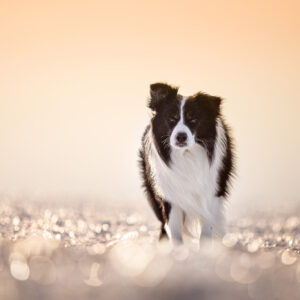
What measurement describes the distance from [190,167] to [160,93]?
3.32 feet

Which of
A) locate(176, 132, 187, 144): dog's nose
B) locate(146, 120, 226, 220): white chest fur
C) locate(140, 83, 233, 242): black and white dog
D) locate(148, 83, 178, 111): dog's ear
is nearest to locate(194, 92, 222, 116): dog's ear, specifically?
locate(140, 83, 233, 242): black and white dog

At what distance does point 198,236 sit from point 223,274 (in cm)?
315

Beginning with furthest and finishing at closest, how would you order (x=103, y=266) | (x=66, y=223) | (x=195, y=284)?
1. (x=66, y=223)
2. (x=103, y=266)
3. (x=195, y=284)

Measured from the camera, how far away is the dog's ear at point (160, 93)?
7539 millimetres

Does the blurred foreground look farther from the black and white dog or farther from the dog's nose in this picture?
the dog's nose

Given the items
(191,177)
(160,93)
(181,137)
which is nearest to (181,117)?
(181,137)

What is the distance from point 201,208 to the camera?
294 inches

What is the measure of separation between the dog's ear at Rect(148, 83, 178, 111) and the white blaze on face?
0.50 metres

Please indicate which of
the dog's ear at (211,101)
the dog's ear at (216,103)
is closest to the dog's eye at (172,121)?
the dog's ear at (211,101)

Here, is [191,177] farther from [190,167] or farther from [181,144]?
[181,144]

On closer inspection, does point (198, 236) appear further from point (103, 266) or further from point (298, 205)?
point (298, 205)

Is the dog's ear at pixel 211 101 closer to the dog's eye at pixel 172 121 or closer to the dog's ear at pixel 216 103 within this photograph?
the dog's ear at pixel 216 103

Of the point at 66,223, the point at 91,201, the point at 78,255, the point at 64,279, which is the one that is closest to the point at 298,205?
the point at 91,201

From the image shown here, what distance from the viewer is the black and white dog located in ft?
24.3
